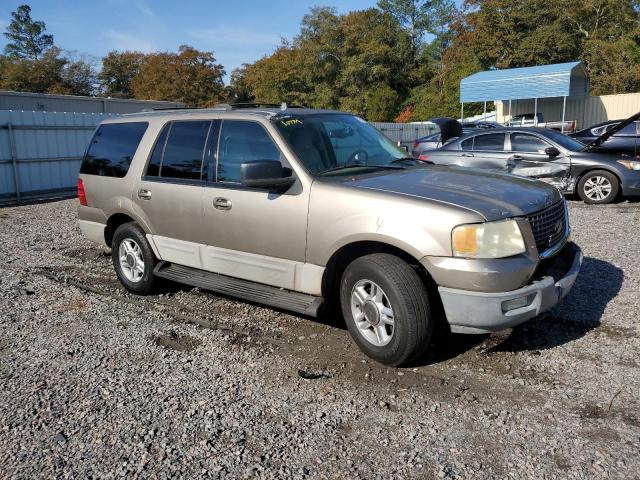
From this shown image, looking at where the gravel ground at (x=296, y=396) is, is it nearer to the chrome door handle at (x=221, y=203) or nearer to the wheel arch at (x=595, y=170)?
the chrome door handle at (x=221, y=203)

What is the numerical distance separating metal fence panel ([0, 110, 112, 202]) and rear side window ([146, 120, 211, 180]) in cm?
1012

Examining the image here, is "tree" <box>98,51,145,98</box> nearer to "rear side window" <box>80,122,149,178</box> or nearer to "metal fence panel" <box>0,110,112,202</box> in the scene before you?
"metal fence panel" <box>0,110,112,202</box>

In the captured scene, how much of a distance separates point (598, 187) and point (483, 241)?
8576 millimetres

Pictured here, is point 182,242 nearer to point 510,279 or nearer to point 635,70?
point 510,279

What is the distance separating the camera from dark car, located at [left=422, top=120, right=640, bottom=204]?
34.9ft

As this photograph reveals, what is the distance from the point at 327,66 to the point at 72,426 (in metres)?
52.0

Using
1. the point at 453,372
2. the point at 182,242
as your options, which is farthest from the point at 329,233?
the point at 182,242

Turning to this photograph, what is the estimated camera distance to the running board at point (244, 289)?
429cm

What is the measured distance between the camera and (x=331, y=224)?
4066 millimetres

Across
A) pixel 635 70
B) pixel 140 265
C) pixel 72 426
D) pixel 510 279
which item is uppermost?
pixel 635 70

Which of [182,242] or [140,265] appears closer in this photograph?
[182,242]

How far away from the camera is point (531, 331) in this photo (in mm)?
4551

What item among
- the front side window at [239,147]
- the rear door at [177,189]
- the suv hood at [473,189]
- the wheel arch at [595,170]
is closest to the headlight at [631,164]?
the wheel arch at [595,170]

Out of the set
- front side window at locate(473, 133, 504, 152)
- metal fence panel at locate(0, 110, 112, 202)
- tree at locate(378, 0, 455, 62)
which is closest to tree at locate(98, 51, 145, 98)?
tree at locate(378, 0, 455, 62)
